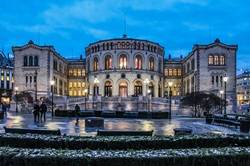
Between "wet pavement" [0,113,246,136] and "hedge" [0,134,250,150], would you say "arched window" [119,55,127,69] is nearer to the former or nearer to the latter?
A: "wet pavement" [0,113,246,136]

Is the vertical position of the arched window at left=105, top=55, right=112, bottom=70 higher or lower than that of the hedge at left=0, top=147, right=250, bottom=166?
higher

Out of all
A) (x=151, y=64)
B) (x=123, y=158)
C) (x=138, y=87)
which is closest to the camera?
(x=123, y=158)

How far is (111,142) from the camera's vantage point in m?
13.7

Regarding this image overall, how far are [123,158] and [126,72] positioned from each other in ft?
271

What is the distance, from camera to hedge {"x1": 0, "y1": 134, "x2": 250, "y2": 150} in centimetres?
1371

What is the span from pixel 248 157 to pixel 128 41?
8349 centimetres

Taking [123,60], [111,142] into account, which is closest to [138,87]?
[123,60]

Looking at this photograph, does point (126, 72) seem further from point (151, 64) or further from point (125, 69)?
point (151, 64)

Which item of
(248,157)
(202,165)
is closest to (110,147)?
(202,165)

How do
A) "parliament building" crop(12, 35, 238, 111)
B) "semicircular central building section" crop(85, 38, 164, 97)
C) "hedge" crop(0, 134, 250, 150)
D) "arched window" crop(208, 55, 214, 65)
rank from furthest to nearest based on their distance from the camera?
"semicircular central building section" crop(85, 38, 164, 97) → "arched window" crop(208, 55, 214, 65) → "parliament building" crop(12, 35, 238, 111) → "hedge" crop(0, 134, 250, 150)

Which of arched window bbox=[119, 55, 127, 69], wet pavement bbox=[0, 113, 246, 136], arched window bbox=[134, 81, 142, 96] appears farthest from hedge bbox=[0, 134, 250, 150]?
arched window bbox=[119, 55, 127, 69]

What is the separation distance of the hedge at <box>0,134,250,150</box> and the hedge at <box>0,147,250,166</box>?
108 inches

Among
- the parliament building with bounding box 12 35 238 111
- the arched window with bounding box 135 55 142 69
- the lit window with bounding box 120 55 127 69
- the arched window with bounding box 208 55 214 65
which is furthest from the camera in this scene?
the arched window with bounding box 135 55 142 69

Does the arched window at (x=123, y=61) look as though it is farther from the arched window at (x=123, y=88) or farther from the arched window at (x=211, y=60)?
the arched window at (x=211, y=60)
